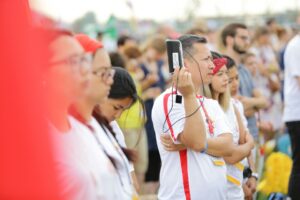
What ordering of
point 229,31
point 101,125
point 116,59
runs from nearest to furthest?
point 101,125
point 116,59
point 229,31

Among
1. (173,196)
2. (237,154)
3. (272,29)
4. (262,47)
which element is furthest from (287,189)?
(272,29)

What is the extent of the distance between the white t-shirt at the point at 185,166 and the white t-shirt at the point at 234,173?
20.8 inches

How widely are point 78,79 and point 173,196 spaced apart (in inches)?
86.3

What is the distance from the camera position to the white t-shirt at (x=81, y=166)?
294 centimetres

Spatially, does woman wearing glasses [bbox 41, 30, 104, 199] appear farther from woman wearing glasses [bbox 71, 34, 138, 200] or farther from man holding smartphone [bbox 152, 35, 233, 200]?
man holding smartphone [bbox 152, 35, 233, 200]

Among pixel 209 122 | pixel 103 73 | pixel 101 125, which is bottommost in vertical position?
pixel 209 122

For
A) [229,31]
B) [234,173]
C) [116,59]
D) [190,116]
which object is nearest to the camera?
[190,116]

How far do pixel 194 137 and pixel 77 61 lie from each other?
1.84 metres

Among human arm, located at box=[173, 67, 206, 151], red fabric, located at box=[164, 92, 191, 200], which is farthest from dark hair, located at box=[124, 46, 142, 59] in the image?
human arm, located at box=[173, 67, 206, 151]

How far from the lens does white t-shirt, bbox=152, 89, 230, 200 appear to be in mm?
4910

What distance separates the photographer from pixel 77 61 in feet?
9.92

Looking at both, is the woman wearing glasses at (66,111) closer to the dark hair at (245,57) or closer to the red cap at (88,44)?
the red cap at (88,44)

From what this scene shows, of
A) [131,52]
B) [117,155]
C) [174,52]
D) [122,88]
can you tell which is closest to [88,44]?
[117,155]

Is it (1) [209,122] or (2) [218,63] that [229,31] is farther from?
(1) [209,122]
